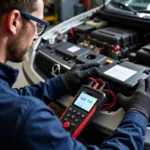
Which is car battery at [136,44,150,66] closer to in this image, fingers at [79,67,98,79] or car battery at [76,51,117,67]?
car battery at [76,51,117,67]

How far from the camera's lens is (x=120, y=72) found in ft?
3.66

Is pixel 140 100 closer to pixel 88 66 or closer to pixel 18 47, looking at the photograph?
pixel 88 66

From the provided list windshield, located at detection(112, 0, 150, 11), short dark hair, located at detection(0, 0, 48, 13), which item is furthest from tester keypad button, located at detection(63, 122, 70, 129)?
windshield, located at detection(112, 0, 150, 11)

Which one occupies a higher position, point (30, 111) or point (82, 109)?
point (30, 111)

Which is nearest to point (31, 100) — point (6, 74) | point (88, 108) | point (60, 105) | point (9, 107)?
point (9, 107)

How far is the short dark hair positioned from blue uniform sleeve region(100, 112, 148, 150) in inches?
21.7

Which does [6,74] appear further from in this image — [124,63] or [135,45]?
[135,45]

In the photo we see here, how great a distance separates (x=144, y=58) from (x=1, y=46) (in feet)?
2.71

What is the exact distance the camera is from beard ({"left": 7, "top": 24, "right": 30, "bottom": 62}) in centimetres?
81

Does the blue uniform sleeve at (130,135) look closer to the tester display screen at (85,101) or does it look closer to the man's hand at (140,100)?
the man's hand at (140,100)

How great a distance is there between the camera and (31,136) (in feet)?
2.16

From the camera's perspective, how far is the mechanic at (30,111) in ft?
2.18

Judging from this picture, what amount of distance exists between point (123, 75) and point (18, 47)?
522 mm

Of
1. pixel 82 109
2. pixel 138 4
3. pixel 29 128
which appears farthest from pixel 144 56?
pixel 29 128
